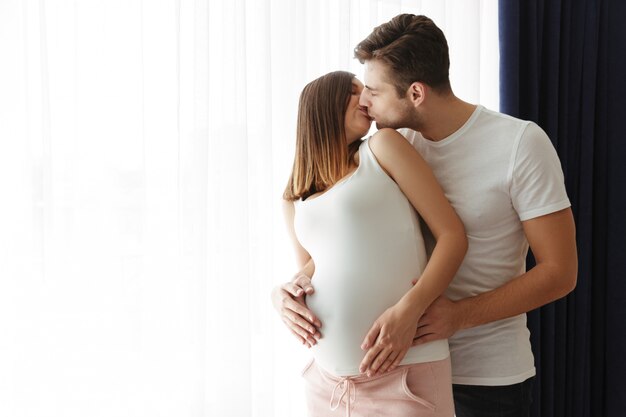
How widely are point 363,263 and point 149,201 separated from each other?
600 millimetres

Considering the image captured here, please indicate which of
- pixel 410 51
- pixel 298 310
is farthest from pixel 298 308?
pixel 410 51

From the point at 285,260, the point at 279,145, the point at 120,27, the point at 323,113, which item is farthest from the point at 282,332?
the point at 120,27

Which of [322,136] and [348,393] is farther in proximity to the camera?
[322,136]

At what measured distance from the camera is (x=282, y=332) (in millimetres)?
1631

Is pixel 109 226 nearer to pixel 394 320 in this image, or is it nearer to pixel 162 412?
pixel 162 412

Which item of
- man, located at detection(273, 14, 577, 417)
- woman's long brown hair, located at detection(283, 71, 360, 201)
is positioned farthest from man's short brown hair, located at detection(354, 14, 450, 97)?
woman's long brown hair, located at detection(283, 71, 360, 201)

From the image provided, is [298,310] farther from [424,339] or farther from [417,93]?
[417,93]

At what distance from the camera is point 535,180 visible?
1.27m

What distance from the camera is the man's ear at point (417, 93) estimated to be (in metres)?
1.34

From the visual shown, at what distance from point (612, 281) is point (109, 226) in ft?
6.57

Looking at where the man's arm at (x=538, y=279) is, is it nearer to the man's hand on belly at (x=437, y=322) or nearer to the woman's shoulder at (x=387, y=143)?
the man's hand on belly at (x=437, y=322)

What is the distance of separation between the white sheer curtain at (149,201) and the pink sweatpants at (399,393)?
0.45 m

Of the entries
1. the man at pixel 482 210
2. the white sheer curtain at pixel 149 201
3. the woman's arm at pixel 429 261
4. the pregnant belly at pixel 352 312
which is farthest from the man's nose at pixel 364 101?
the pregnant belly at pixel 352 312

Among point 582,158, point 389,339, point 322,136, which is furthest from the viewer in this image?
point 582,158
